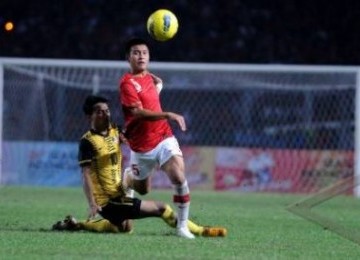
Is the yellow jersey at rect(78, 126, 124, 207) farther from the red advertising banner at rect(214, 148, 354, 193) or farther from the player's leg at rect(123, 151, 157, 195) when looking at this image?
the red advertising banner at rect(214, 148, 354, 193)

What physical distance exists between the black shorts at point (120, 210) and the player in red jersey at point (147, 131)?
320 millimetres

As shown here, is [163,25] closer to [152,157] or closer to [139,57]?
[139,57]

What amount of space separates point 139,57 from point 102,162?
43.5 inches


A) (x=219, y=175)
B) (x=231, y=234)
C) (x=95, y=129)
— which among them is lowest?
(x=219, y=175)

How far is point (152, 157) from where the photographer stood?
10820 mm

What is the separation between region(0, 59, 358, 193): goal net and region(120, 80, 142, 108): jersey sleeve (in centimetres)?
1046

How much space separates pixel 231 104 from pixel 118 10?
8196 mm

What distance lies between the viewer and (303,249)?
31.7 ft

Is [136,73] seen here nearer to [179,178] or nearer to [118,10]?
[179,178]

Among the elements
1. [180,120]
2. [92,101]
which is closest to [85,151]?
[92,101]

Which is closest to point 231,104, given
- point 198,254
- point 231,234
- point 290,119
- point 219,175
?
point 290,119

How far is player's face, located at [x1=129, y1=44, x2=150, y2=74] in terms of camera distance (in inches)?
422


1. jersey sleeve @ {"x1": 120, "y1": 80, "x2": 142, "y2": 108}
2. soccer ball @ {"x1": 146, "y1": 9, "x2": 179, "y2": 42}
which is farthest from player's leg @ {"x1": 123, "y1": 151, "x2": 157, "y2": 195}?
soccer ball @ {"x1": 146, "y1": 9, "x2": 179, "y2": 42}

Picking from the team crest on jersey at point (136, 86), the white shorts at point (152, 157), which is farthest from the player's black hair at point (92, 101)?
the white shorts at point (152, 157)
